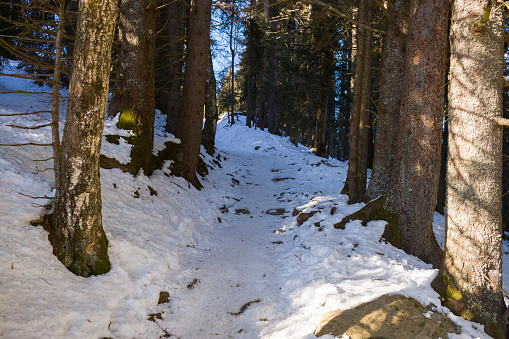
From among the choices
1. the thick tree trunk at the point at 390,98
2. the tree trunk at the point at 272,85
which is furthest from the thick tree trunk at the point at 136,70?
the tree trunk at the point at 272,85

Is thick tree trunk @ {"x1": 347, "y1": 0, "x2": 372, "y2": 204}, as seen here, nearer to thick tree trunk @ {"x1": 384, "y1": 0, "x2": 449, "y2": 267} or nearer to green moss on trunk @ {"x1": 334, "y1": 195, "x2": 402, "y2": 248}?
green moss on trunk @ {"x1": 334, "y1": 195, "x2": 402, "y2": 248}

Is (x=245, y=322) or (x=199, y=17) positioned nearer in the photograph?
(x=245, y=322)

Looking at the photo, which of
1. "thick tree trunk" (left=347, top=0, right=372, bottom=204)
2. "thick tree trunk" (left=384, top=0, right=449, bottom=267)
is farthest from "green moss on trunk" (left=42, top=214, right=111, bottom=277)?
"thick tree trunk" (left=347, top=0, right=372, bottom=204)

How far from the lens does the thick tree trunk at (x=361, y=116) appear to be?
7207mm

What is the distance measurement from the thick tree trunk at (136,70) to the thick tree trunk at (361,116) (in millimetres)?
4917

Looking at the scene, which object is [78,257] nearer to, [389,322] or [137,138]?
[389,322]

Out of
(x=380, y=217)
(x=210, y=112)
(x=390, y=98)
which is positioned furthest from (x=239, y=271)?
(x=210, y=112)

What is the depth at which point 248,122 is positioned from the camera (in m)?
26.9

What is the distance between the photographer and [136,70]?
6895 mm

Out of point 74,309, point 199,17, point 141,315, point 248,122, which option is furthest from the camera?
point 248,122

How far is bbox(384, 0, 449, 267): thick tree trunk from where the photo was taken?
16.3 feet

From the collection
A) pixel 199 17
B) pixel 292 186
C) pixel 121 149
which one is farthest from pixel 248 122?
pixel 121 149

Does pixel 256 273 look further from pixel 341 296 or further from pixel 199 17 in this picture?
pixel 199 17

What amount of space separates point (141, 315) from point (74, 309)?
0.72 m
